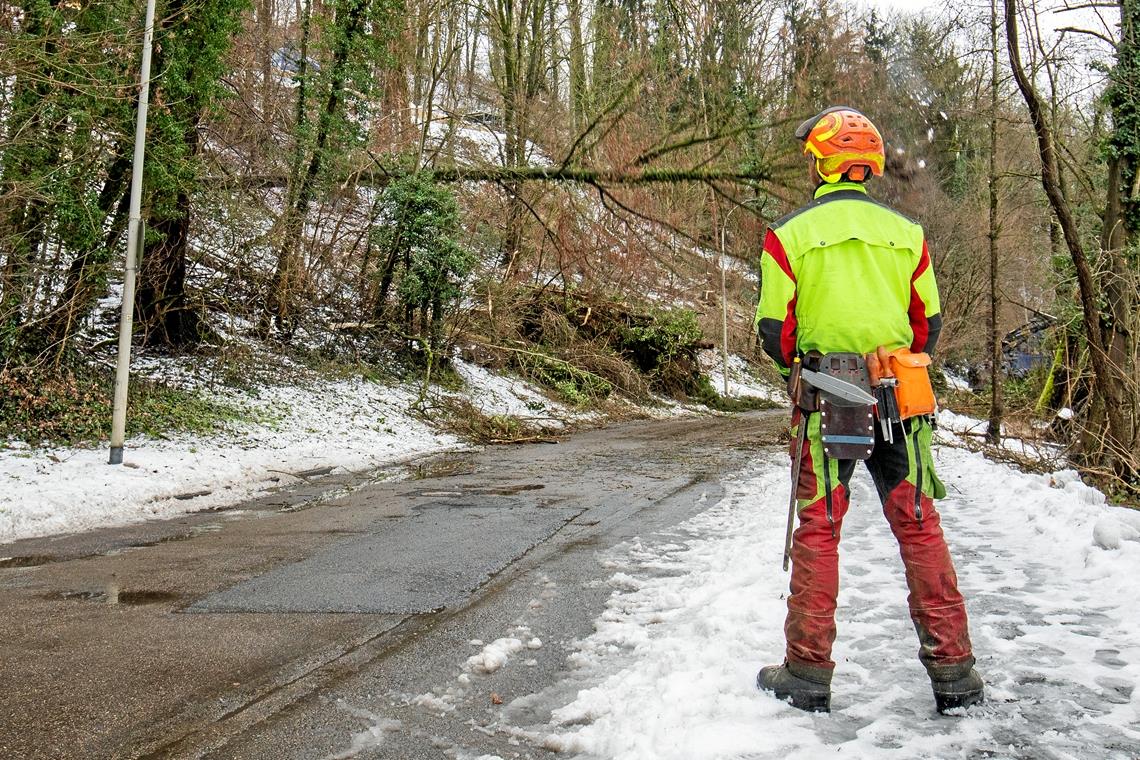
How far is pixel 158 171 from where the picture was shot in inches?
428

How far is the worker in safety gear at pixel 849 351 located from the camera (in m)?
2.91

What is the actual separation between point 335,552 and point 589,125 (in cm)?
901

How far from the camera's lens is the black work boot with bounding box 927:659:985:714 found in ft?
9.34

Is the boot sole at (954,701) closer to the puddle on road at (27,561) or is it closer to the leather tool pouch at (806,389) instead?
the leather tool pouch at (806,389)

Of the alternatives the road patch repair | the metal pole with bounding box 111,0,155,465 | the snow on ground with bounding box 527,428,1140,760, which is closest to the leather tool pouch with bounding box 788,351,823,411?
the snow on ground with bounding box 527,428,1140,760

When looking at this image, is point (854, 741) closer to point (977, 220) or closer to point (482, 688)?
point (482, 688)

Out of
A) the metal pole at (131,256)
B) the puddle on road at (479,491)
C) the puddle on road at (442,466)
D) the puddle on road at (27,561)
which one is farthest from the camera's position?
the puddle on road at (442,466)

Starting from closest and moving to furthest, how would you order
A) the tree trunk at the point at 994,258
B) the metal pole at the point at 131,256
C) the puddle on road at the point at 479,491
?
the puddle on road at the point at 479,491 < the metal pole at the point at 131,256 < the tree trunk at the point at 994,258

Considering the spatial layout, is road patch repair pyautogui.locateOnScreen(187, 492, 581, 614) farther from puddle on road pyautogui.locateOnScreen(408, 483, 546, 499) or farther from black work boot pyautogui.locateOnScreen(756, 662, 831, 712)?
black work boot pyautogui.locateOnScreen(756, 662, 831, 712)

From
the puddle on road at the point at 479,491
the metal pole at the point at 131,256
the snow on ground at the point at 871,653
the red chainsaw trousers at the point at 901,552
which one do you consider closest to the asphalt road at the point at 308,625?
the snow on ground at the point at 871,653

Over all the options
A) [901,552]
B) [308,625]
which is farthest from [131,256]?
[901,552]

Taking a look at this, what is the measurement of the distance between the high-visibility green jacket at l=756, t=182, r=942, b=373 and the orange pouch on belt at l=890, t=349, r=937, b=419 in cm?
8

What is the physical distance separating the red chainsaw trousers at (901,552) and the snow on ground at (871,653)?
0.74 ft

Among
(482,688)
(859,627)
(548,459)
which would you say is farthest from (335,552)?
(548,459)
